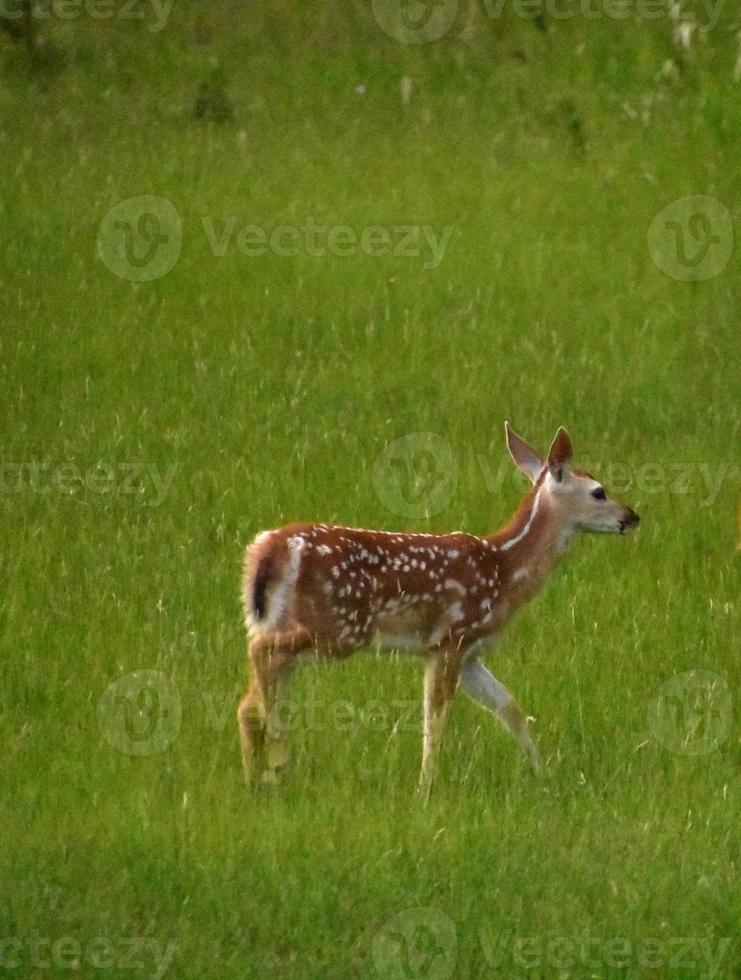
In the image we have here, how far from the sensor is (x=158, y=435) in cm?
1257

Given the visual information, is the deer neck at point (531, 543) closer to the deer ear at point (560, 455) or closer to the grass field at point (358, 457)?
the deer ear at point (560, 455)

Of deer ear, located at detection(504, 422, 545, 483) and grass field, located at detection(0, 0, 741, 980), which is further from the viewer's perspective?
deer ear, located at detection(504, 422, 545, 483)

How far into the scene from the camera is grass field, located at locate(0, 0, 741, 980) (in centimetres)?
721

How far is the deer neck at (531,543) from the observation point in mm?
9500

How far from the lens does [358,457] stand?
479 inches

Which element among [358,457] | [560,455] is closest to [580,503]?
[560,455]

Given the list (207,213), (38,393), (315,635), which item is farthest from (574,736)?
(207,213)

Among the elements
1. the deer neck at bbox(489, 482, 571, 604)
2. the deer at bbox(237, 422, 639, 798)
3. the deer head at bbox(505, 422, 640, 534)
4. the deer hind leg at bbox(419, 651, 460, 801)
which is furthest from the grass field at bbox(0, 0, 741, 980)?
the deer head at bbox(505, 422, 640, 534)

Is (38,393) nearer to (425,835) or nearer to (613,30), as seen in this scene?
(425,835)

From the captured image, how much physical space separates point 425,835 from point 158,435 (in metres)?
5.30

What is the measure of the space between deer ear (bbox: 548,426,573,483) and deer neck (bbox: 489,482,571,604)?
110 mm

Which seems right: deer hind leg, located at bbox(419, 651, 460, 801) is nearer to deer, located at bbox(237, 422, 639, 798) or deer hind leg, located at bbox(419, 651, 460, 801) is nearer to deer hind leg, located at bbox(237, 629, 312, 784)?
deer, located at bbox(237, 422, 639, 798)

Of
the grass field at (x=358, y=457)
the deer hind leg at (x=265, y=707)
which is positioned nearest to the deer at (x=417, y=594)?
the deer hind leg at (x=265, y=707)

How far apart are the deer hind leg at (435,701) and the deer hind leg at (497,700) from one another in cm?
12
